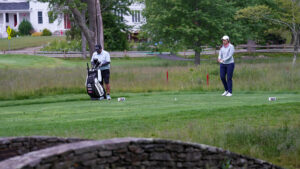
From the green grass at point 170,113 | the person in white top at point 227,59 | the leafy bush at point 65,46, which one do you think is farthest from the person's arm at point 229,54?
the leafy bush at point 65,46

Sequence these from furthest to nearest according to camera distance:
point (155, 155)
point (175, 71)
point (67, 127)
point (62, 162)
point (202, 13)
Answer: point (202, 13) → point (175, 71) → point (67, 127) → point (155, 155) → point (62, 162)

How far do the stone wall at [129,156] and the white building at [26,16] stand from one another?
66.3 metres

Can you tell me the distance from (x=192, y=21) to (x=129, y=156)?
32187 mm

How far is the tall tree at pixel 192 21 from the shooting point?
36156 mm

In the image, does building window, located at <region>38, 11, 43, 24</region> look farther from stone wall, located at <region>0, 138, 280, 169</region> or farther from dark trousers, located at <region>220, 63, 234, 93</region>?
stone wall, located at <region>0, 138, 280, 169</region>

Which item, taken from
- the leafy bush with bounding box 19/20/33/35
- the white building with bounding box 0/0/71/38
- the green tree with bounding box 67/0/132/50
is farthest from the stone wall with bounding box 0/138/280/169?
the leafy bush with bounding box 19/20/33/35

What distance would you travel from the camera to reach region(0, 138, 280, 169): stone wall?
5.48 m

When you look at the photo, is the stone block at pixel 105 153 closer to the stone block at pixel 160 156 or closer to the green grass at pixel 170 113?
the stone block at pixel 160 156

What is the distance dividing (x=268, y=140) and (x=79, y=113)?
212 inches

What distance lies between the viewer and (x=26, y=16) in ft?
247

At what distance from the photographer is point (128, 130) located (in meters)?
9.20

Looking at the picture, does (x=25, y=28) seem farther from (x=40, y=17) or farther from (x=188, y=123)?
(x=188, y=123)

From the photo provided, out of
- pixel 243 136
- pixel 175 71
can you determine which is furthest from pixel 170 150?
pixel 175 71

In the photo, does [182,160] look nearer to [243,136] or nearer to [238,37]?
[243,136]
